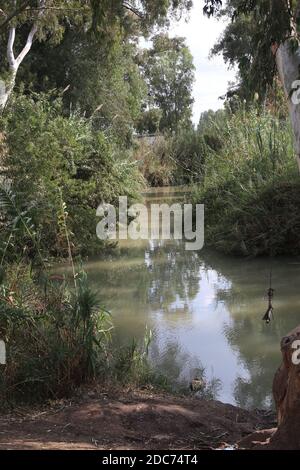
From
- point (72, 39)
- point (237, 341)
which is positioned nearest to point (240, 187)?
point (237, 341)

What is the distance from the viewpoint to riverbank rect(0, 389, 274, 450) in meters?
4.35

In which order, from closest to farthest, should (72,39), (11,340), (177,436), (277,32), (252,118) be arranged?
(177,436) < (11,340) < (277,32) < (252,118) < (72,39)

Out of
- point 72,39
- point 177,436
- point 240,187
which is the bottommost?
point 177,436

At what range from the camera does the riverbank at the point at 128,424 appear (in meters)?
4.35

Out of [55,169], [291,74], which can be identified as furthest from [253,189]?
[291,74]

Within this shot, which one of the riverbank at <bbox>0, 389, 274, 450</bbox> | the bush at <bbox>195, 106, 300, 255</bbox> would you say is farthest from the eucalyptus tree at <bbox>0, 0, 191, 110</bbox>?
the riverbank at <bbox>0, 389, 274, 450</bbox>

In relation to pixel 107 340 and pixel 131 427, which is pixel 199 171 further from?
pixel 131 427

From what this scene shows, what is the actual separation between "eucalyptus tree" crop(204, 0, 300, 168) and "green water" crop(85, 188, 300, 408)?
2.31 metres

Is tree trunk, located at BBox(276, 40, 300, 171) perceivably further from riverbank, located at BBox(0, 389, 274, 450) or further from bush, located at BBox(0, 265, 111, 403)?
riverbank, located at BBox(0, 389, 274, 450)

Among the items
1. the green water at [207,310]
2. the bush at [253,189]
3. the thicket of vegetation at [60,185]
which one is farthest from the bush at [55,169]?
the bush at [253,189]

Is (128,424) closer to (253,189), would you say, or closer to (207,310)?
(207,310)

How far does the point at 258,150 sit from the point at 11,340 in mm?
10521

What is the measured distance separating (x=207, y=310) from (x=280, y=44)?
409 cm

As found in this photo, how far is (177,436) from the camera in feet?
15.3
